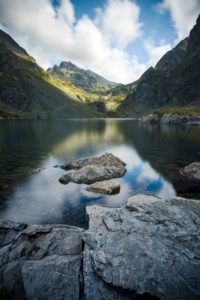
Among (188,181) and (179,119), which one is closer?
(188,181)

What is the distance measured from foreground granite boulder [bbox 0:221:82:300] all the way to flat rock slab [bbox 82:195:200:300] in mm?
674

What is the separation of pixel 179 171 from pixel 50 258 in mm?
21642

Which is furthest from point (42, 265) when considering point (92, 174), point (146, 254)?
point (92, 174)

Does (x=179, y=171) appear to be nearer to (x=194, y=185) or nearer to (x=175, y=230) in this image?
(x=194, y=185)

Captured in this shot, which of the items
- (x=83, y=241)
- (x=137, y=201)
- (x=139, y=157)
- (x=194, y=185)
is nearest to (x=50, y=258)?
(x=83, y=241)

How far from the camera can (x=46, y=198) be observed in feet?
48.1

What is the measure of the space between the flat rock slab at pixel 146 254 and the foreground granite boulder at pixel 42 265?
67 cm

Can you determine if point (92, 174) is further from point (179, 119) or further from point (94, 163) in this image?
point (179, 119)

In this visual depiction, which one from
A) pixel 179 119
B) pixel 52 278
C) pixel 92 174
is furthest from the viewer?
pixel 179 119

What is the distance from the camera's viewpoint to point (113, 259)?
6.27 meters

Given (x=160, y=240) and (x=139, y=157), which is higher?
(x=160, y=240)

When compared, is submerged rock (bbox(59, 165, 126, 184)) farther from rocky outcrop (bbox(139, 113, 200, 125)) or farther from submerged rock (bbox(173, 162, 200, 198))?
rocky outcrop (bbox(139, 113, 200, 125))

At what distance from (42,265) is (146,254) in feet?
15.1

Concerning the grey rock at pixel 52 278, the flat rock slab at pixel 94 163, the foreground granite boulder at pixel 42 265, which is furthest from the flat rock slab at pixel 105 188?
the grey rock at pixel 52 278
